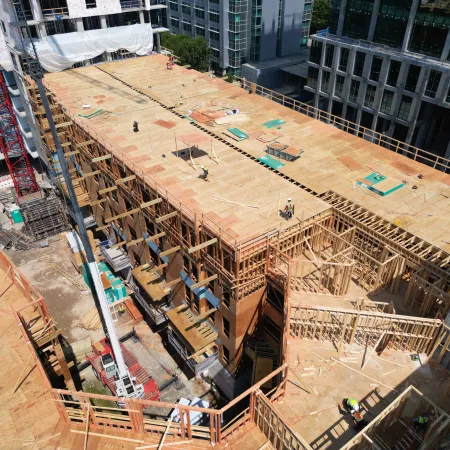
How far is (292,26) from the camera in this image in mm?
96500

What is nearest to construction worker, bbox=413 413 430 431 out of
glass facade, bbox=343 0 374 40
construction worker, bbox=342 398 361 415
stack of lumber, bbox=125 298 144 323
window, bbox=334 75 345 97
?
construction worker, bbox=342 398 361 415

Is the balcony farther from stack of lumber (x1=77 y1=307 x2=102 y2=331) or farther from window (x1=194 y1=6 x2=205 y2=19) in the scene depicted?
stack of lumber (x1=77 y1=307 x2=102 y2=331)

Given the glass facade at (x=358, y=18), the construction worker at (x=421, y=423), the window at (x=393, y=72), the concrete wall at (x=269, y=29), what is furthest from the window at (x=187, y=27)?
the construction worker at (x=421, y=423)

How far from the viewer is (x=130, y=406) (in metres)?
15.9

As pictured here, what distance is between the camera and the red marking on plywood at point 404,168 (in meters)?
34.6

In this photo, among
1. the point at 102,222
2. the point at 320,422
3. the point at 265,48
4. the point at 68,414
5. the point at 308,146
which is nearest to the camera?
Answer: the point at 68,414

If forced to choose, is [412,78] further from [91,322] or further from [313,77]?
[91,322]

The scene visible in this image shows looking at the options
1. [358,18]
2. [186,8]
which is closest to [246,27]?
[186,8]

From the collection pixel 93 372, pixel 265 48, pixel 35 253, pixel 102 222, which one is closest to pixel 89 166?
pixel 102 222

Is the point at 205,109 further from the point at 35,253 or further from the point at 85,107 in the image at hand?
the point at 35,253

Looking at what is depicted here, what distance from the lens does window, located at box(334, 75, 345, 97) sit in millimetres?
67206

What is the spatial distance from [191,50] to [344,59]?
3778 cm

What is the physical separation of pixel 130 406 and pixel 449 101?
56827 mm

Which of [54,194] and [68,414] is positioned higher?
[68,414]
